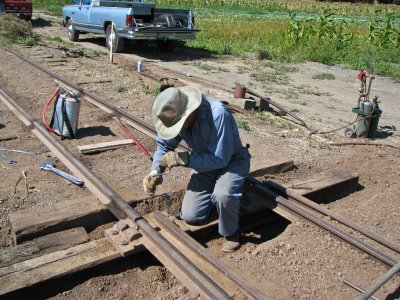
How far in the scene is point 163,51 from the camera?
16.1 metres

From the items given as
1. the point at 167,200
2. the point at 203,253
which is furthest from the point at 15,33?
the point at 203,253

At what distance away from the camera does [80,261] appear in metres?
3.50

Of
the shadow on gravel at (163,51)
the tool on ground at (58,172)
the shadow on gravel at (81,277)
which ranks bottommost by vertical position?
the shadow on gravel at (81,277)

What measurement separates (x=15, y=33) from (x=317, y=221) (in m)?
14.8

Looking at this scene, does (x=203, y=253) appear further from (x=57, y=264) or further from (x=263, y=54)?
(x=263, y=54)

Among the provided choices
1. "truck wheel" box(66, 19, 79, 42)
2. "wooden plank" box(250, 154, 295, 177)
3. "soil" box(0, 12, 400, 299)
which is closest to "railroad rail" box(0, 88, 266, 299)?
"soil" box(0, 12, 400, 299)

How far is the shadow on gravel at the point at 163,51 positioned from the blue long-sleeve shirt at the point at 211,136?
10.9m

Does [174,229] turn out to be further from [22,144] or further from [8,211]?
[22,144]

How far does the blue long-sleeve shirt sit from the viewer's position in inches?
149

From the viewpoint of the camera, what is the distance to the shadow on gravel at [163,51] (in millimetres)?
14969

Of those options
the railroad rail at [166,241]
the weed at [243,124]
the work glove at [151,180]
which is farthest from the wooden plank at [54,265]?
the weed at [243,124]

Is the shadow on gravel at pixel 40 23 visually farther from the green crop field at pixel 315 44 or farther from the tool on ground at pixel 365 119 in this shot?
the tool on ground at pixel 365 119

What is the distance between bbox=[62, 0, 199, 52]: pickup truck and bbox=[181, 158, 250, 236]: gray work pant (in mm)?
9596

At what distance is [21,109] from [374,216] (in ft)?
18.4
